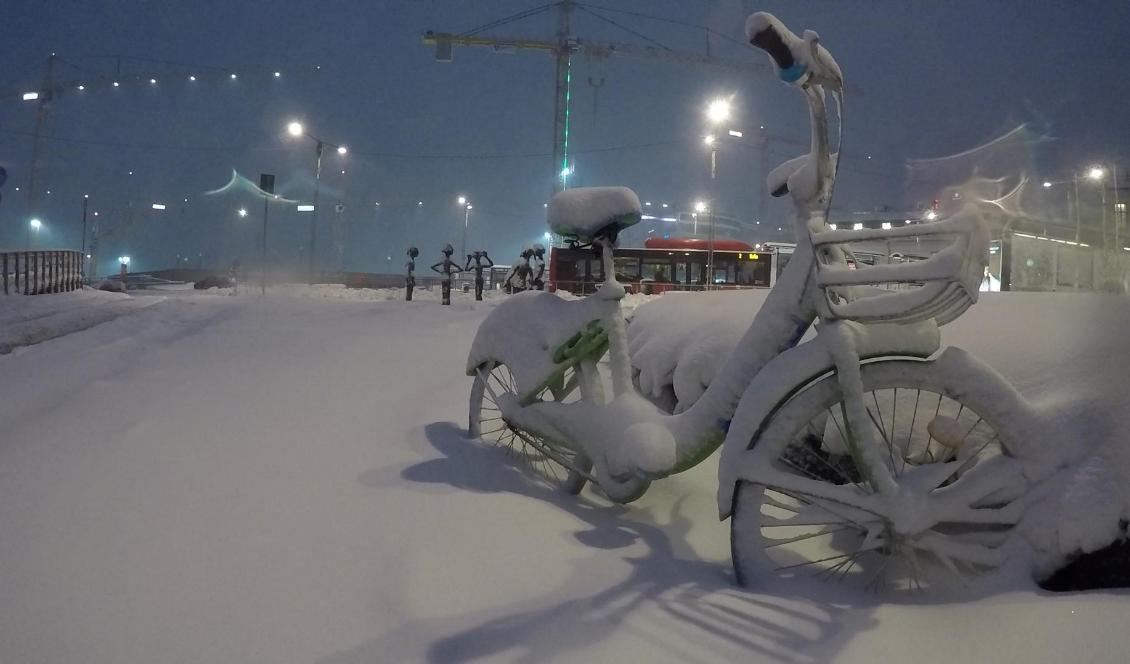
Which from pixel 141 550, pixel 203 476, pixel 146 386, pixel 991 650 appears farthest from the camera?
pixel 146 386

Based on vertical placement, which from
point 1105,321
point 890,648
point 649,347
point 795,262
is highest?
point 795,262

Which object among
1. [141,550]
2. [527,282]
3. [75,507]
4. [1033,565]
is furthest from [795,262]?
[527,282]

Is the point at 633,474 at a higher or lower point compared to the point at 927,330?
lower

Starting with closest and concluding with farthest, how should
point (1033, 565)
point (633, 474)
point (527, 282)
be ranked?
point (1033, 565), point (633, 474), point (527, 282)

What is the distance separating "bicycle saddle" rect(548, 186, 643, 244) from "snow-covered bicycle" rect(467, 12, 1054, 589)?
2.29ft

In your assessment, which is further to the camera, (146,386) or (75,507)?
(146,386)

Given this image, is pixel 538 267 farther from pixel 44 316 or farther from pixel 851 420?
pixel 851 420

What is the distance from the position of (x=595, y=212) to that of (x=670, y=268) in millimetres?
18843

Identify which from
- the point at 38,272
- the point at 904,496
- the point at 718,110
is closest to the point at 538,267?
the point at 718,110

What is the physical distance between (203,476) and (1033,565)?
10.5 feet

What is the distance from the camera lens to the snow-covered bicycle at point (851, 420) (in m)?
2.20

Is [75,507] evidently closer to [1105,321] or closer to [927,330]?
[927,330]

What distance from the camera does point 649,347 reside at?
467 cm

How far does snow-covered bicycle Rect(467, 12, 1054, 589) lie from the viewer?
220 centimetres
